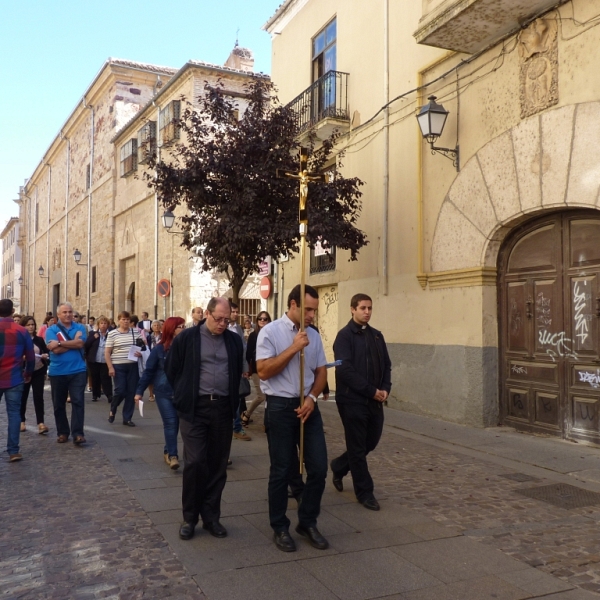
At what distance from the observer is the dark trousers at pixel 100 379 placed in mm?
12531

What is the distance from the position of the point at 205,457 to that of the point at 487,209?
20.6ft

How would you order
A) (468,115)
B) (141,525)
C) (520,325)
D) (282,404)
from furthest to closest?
1. (468,115)
2. (520,325)
3. (141,525)
4. (282,404)

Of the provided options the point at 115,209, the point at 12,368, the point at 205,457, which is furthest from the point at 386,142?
the point at 115,209

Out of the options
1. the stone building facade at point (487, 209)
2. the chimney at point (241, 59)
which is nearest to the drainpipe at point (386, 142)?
the stone building facade at point (487, 209)

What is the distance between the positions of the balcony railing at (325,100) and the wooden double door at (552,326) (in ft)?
18.2

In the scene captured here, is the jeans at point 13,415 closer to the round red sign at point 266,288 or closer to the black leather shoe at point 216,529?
the black leather shoe at point 216,529

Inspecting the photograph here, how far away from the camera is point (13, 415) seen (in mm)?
7262

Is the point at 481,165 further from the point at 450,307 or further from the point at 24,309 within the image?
the point at 24,309

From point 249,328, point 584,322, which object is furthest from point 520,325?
point 249,328

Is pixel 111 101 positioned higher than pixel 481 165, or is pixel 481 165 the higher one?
pixel 111 101

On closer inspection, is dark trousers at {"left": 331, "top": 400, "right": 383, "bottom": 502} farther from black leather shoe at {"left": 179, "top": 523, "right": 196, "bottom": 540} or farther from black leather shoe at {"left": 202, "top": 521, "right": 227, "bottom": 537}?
black leather shoe at {"left": 179, "top": 523, "right": 196, "bottom": 540}

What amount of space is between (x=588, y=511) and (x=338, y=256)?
8993 millimetres

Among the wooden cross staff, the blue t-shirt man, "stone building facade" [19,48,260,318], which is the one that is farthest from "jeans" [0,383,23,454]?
"stone building facade" [19,48,260,318]

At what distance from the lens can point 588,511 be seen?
5.48m
